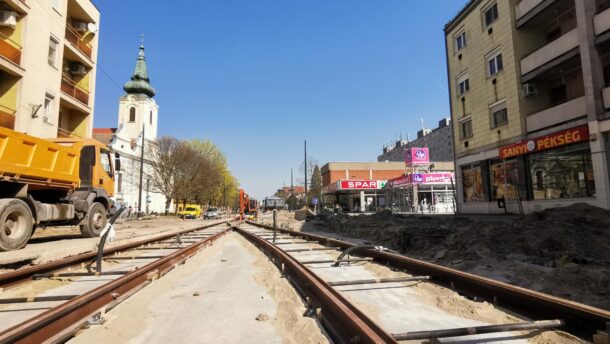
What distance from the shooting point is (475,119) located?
1081 inches

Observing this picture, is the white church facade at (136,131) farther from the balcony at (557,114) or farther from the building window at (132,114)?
the balcony at (557,114)

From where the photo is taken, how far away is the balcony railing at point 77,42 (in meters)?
24.0

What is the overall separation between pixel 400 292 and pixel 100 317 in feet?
12.7

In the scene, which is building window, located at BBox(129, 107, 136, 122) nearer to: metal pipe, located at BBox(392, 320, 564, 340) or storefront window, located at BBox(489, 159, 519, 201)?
storefront window, located at BBox(489, 159, 519, 201)

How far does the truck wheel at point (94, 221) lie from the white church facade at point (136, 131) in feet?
152

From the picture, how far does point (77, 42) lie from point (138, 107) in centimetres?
4853

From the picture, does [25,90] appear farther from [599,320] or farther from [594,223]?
[594,223]

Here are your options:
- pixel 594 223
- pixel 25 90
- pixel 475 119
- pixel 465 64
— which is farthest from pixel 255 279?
pixel 465 64

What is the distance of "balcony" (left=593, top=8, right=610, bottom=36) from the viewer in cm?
1659

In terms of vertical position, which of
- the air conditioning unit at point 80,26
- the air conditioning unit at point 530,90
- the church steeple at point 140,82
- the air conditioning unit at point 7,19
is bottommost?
the air conditioning unit at point 530,90

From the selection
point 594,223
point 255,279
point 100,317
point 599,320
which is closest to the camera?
point 599,320

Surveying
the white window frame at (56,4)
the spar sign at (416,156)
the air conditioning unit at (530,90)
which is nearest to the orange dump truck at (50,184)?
the white window frame at (56,4)

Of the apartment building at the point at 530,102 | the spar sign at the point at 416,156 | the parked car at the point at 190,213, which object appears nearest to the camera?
the apartment building at the point at 530,102

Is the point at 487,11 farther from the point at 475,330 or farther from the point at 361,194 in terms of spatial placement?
the point at 361,194
